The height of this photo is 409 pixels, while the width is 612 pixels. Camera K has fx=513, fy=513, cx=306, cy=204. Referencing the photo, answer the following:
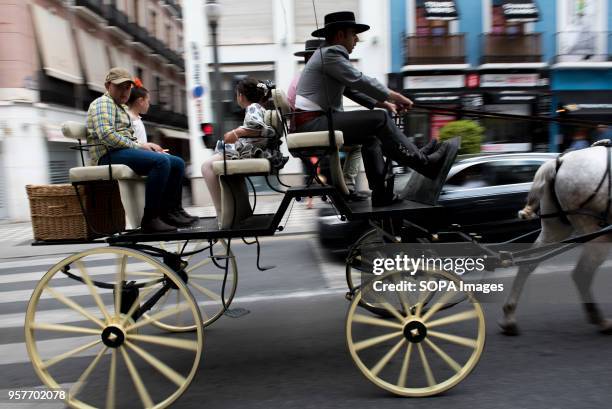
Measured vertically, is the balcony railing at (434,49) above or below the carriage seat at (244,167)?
above

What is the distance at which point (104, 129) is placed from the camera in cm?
333

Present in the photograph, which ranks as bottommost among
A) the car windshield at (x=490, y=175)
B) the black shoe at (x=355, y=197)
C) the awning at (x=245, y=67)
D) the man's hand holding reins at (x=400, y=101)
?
the car windshield at (x=490, y=175)

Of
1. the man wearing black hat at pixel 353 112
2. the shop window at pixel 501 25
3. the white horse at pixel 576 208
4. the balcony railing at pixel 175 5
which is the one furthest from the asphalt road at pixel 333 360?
the balcony railing at pixel 175 5

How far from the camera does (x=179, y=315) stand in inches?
176

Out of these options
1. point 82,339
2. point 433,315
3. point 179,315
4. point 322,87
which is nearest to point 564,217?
point 433,315

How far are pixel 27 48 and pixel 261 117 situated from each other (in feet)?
41.5

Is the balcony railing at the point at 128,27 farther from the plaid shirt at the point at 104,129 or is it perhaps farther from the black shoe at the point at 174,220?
the black shoe at the point at 174,220

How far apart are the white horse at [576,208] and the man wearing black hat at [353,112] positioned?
1.06 m

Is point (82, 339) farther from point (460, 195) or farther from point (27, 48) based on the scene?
point (27, 48)

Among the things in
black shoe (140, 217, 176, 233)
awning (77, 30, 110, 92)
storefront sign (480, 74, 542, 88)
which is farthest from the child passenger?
awning (77, 30, 110, 92)

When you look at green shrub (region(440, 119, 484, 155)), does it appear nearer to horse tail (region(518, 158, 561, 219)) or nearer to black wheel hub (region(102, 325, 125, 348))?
horse tail (region(518, 158, 561, 219))

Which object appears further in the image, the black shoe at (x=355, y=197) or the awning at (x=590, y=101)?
the awning at (x=590, y=101)

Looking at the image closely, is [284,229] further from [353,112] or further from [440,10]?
[440,10]

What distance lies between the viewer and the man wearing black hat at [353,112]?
3414 mm
